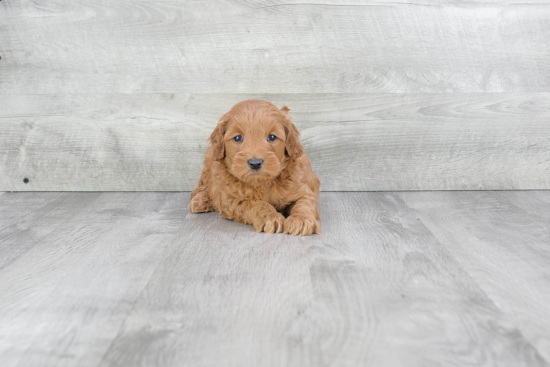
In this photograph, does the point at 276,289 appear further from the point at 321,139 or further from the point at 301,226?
the point at 321,139

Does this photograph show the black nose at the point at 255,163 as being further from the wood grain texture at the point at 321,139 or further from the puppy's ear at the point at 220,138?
the wood grain texture at the point at 321,139

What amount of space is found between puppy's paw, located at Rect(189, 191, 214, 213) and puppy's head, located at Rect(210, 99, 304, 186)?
0.34 m

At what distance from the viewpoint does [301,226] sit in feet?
6.71

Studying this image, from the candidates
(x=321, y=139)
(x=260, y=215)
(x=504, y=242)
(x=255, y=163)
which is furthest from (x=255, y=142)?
(x=504, y=242)

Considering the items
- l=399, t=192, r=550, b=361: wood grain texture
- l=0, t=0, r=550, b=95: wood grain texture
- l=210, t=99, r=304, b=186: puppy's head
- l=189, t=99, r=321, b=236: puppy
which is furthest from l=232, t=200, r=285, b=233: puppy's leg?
l=0, t=0, r=550, b=95: wood grain texture

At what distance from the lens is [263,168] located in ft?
6.59

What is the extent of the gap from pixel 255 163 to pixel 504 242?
108cm

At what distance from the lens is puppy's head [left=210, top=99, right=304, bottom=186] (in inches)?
79.2

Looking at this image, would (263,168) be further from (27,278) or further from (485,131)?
(485,131)

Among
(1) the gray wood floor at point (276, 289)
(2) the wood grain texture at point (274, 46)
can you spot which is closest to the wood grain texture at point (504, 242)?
(1) the gray wood floor at point (276, 289)

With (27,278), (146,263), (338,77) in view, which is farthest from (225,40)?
(27,278)

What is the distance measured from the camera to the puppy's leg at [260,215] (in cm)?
208

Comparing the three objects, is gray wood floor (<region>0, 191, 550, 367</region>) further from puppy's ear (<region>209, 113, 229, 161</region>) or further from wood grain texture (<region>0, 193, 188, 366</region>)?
puppy's ear (<region>209, 113, 229, 161</region>)

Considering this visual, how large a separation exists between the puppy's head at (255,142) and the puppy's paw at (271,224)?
160 mm
